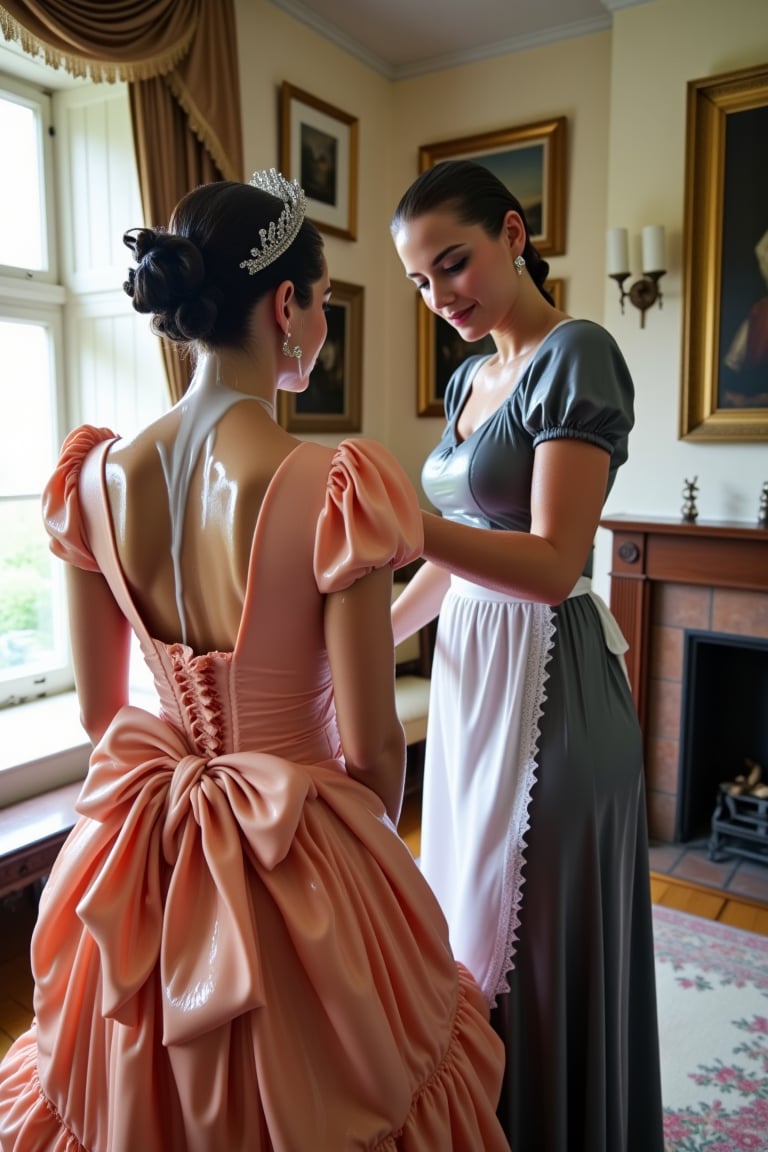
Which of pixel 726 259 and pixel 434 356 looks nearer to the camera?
pixel 726 259

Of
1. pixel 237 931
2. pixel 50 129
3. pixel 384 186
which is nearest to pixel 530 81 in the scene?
pixel 384 186

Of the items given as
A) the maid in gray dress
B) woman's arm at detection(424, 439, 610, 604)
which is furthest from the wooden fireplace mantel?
woman's arm at detection(424, 439, 610, 604)

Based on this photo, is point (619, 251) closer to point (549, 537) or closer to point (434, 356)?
point (434, 356)

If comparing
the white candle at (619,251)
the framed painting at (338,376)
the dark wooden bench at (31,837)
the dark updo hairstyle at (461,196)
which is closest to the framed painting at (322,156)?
the framed painting at (338,376)

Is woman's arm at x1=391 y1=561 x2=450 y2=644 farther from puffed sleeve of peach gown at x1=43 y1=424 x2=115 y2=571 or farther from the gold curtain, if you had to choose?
the gold curtain

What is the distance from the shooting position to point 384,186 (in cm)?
379

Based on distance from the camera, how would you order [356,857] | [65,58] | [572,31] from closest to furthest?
[356,857], [65,58], [572,31]

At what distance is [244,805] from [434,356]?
3.18 metres

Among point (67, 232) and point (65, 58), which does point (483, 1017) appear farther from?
point (67, 232)

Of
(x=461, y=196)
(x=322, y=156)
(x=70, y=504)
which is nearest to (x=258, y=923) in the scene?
(x=70, y=504)

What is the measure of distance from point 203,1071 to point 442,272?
1027mm

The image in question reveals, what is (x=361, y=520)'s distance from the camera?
82 cm

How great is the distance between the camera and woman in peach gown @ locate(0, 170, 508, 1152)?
79 cm

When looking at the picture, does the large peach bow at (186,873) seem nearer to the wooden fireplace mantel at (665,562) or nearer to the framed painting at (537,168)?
the wooden fireplace mantel at (665,562)
